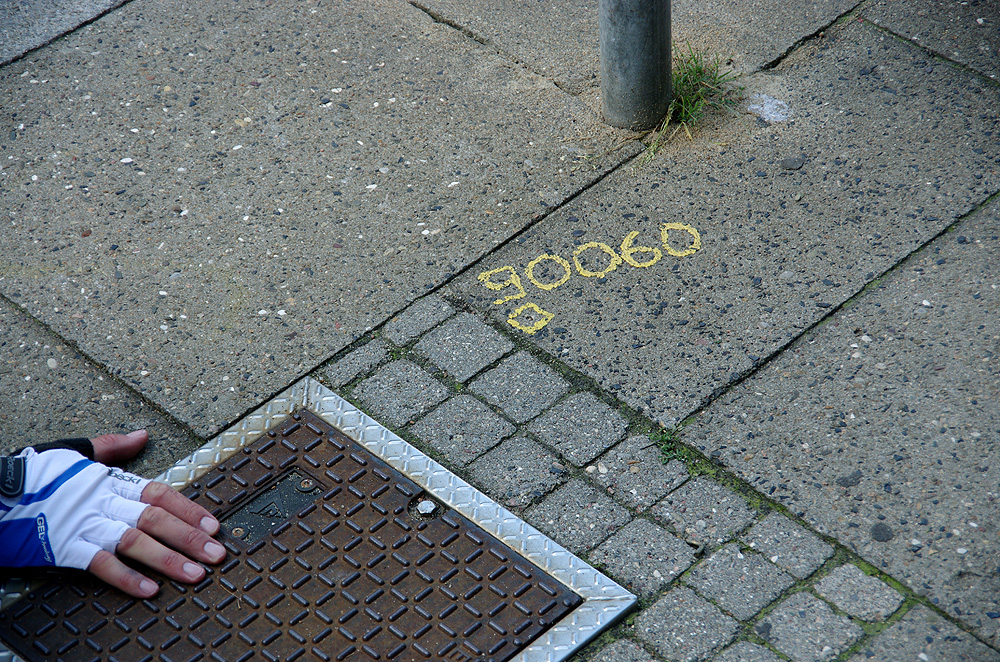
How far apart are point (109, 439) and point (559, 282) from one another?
4.92 ft

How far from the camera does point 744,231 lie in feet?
11.2

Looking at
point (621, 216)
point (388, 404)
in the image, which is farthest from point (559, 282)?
point (388, 404)

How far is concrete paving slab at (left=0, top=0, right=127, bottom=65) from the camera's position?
14.7 ft

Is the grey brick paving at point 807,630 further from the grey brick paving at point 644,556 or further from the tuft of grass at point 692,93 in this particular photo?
the tuft of grass at point 692,93

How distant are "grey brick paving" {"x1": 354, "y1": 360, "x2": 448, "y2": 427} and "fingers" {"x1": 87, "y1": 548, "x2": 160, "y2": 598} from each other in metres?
0.80

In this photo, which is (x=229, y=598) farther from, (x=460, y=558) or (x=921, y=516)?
(x=921, y=516)

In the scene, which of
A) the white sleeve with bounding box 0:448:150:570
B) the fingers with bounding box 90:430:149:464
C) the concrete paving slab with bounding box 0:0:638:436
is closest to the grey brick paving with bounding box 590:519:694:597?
the concrete paving slab with bounding box 0:0:638:436

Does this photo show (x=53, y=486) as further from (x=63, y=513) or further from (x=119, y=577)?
(x=119, y=577)

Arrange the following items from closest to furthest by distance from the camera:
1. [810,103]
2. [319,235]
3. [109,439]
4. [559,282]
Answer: [109,439]
[559,282]
[319,235]
[810,103]

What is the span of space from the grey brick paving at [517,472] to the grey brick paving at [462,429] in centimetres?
4

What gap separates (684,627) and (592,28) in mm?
2774

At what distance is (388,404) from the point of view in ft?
9.94

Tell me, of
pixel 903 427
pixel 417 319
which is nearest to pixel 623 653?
pixel 903 427

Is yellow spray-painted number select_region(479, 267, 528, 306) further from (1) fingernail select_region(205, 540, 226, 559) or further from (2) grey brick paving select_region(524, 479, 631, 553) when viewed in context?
(1) fingernail select_region(205, 540, 226, 559)
